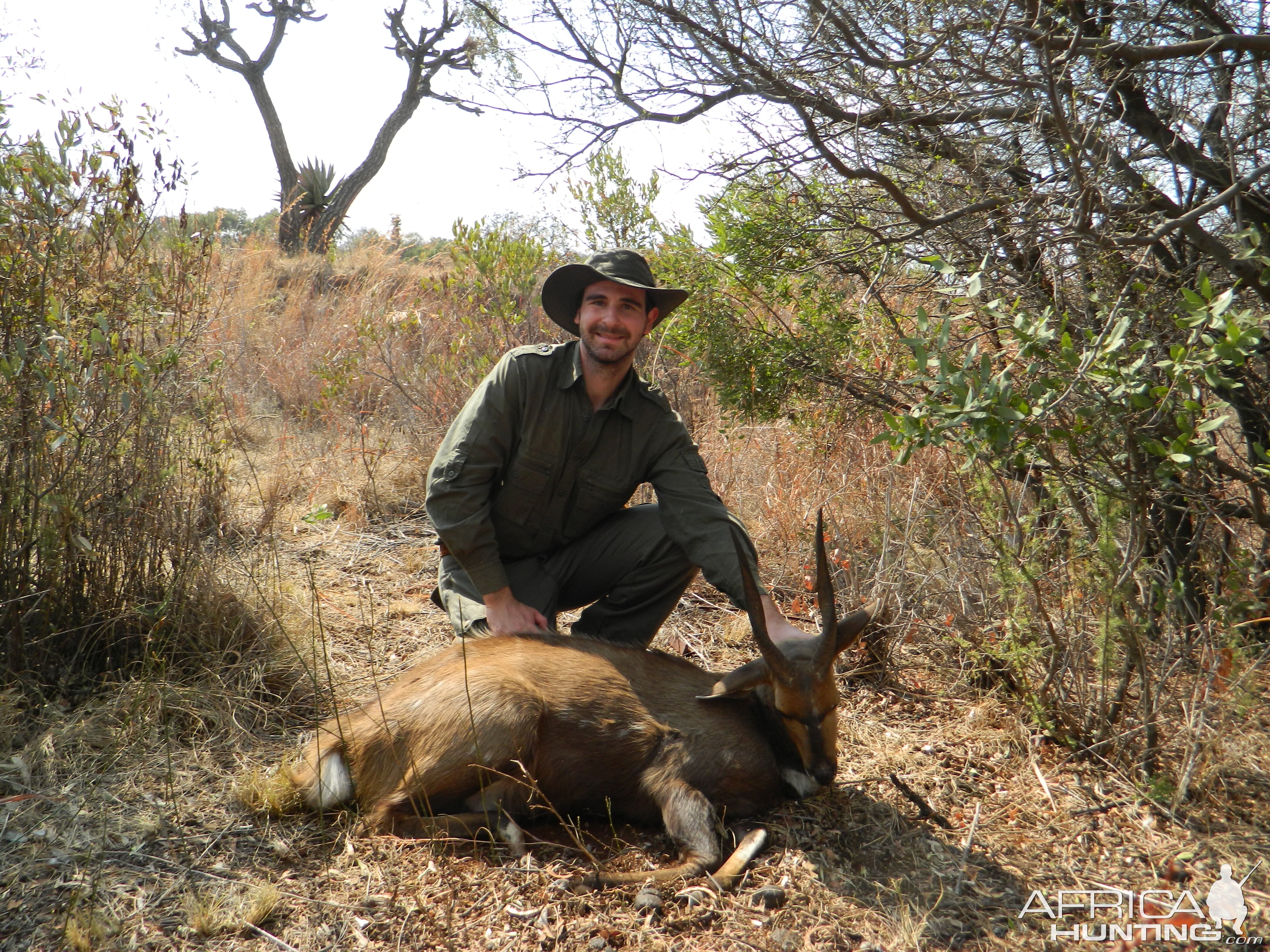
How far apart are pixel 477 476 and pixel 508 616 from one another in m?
0.72

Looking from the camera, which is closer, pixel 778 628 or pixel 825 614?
pixel 825 614

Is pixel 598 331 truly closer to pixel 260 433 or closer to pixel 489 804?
pixel 489 804

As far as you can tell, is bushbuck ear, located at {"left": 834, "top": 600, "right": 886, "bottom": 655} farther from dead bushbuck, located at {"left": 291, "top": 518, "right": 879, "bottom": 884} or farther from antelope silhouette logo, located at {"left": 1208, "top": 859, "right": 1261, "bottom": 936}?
antelope silhouette logo, located at {"left": 1208, "top": 859, "right": 1261, "bottom": 936}

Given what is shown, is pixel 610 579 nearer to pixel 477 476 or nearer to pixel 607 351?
pixel 477 476

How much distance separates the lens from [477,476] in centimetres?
→ 440

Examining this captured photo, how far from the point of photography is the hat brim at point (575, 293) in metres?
4.52

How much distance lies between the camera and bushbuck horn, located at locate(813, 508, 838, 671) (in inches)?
136

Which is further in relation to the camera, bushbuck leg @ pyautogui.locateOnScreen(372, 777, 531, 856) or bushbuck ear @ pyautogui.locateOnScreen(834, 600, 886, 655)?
bushbuck ear @ pyautogui.locateOnScreen(834, 600, 886, 655)

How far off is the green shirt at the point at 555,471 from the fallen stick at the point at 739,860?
3.71 ft

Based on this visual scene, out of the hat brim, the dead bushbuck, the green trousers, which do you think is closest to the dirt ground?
the dead bushbuck

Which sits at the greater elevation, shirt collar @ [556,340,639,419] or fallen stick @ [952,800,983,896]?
shirt collar @ [556,340,639,419]

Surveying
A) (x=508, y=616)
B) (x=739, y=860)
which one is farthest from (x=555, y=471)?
(x=739, y=860)

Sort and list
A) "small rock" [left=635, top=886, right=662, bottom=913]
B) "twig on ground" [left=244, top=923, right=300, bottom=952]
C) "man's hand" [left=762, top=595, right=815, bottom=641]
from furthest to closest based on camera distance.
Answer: "man's hand" [left=762, top=595, right=815, bottom=641] → "small rock" [left=635, top=886, right=662, bottom=913] → "twig on ground" [left=244, top=923, right=300, bottom=952]

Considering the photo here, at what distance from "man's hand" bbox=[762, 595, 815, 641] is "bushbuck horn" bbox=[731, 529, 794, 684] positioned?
179mm
